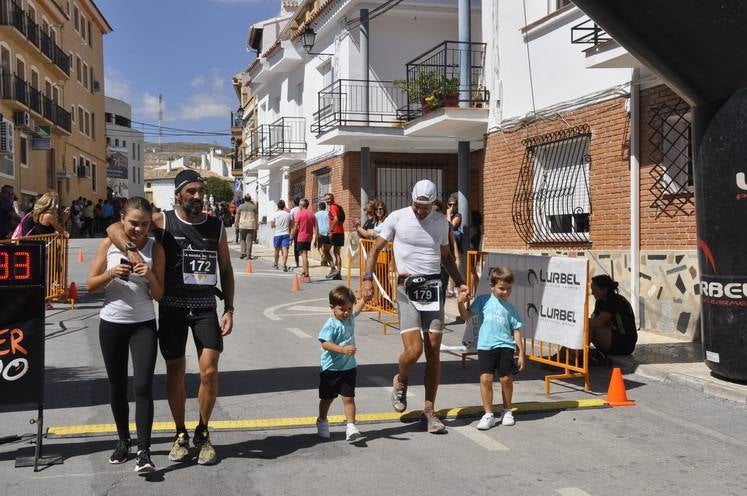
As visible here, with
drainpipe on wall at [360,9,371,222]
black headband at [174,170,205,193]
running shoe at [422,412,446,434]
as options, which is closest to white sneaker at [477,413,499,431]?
running shoe at [422,412,446,434]

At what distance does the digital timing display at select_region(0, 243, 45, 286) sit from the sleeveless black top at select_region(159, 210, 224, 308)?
0.94m

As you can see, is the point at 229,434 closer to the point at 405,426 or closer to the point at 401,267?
the point at 405,426

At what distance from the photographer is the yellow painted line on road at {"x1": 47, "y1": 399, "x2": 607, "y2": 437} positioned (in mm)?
5855

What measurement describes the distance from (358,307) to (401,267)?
73 centimetres

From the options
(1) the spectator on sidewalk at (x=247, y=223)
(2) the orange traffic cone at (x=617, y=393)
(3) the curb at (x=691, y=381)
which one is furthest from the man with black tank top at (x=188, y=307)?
(1) the spectator on sidewalk at (x=247, y=223)

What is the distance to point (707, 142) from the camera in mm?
7336

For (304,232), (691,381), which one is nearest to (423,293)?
(691,381)

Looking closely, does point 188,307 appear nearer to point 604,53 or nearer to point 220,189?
point 604,53

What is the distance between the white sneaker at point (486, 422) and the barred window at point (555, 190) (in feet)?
Answer: 21.2

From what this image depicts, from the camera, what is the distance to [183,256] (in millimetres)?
5125

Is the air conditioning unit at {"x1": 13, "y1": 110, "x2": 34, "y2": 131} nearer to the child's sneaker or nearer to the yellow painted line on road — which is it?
the yellow painted line on road

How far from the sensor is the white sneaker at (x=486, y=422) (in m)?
6.08

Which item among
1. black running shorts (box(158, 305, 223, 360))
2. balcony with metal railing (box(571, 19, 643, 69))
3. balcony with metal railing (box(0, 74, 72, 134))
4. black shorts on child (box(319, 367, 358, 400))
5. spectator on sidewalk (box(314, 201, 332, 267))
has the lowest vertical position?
black shorts on child (box(319, 367, 358, 400))

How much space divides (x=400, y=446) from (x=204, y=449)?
1.40 metres
